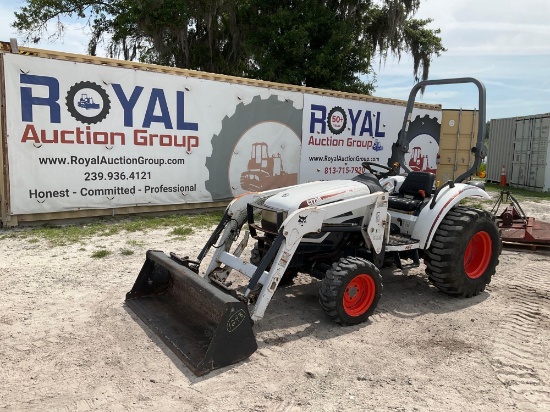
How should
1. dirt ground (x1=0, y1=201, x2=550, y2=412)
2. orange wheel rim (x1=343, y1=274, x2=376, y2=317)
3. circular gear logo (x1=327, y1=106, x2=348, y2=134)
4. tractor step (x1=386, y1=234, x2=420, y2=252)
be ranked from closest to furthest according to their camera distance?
dirt ground (x1=0, y1=201, x2=550, y2=412)
orange wheel rim (x1=343, y1=274, x2=376, y2=317)
tractor step (x1=386, y1=234, x2=420, y2=252)
circular gear logo (x1=327, y1=106, x2=348, y2=134)

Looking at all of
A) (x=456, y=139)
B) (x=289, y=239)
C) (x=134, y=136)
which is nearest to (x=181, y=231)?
(x=134, y=136)

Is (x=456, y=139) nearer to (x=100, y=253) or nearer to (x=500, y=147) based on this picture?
(x=500, y=147)

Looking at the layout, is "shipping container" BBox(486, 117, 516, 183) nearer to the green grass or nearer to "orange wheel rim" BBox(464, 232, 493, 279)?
the green grass

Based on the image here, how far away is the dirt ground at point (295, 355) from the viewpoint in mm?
2854

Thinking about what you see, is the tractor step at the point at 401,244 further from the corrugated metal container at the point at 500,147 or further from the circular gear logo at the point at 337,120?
the corrugated metal container at the point at 500,147

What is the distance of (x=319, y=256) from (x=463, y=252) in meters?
1.48

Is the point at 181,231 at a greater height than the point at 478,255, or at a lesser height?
lesser

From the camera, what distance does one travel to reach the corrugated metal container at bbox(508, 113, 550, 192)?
15984mm

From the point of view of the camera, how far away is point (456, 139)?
14234 millimetres

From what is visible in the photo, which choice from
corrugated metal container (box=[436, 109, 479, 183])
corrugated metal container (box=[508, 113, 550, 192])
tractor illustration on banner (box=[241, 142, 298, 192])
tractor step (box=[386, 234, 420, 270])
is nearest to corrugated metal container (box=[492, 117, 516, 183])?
corrugated metal container (box=[508, 113, 550, 192])

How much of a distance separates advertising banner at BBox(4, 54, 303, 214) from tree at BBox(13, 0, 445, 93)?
7.39 metres

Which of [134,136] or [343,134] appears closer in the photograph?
[134,136]

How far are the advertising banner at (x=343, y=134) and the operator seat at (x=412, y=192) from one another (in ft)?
16.9

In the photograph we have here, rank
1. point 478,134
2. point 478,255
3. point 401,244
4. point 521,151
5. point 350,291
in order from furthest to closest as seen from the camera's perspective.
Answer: point 521,151 < point 478,255 < point 478,134 < point 401,244 < point 350,291
